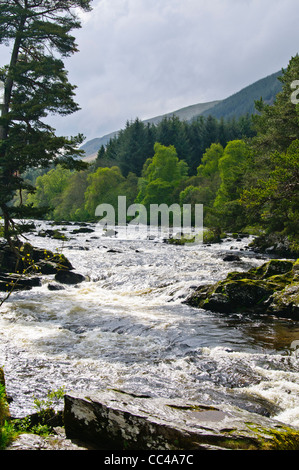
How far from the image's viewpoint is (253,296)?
13.3 meters

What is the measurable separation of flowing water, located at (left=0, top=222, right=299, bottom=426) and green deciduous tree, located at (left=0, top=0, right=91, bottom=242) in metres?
5.54

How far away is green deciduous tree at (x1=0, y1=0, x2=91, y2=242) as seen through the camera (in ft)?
49.7

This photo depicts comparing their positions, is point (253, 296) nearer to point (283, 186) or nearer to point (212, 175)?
point (283, 186)

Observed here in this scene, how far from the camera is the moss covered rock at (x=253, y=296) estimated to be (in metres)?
12.2

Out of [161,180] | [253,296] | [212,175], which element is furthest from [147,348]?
[212,175]

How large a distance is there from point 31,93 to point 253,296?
13983mm

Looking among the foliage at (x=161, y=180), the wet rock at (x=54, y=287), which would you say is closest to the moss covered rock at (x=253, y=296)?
the wet rock at (x=54, y=287)

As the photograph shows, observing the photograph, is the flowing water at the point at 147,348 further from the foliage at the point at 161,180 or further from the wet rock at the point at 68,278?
the foliage at the point at 161,180

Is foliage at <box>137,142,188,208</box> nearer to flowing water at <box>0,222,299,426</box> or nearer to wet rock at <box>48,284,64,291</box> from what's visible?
wet rock at <box>48,284,64,291</box>

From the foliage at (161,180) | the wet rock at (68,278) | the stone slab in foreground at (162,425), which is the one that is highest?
the foliage at (161,180)

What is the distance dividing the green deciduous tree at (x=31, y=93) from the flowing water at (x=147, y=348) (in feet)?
18.2
